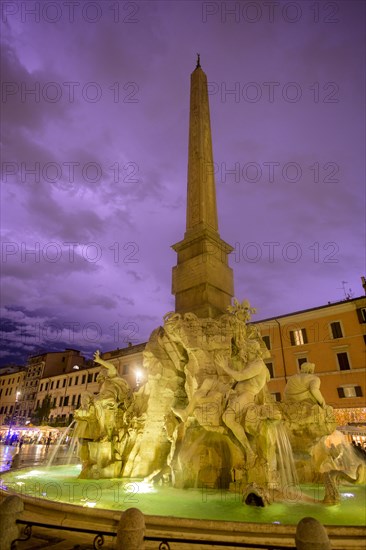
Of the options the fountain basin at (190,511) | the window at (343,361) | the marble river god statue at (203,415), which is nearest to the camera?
the fountain basin at (190,511)

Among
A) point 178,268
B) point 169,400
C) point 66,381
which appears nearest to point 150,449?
point 169,400

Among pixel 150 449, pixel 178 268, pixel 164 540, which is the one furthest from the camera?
pixel 178 268

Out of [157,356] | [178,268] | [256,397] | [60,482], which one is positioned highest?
[178,268]

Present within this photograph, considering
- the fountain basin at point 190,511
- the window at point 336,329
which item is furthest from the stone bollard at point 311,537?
the window at point 336,329

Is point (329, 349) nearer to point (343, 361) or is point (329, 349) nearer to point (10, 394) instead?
point (343, 361)

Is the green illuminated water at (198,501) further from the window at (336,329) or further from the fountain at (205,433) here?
the window at (336,329)

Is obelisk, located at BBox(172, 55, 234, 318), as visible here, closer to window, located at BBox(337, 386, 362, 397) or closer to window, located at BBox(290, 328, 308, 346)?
window, located at BBox(337, 386, 362, 397)

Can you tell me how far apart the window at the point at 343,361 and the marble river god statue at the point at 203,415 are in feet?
54.4

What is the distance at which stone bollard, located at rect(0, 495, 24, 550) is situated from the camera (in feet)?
8.93

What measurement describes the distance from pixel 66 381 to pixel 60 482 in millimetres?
39091

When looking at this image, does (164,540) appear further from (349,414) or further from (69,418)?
(69,418)

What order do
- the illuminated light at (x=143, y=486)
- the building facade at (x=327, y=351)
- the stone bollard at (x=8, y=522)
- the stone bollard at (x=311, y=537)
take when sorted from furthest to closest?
the building facade at (x=327, y=351) → the illuminated light at (x=143, y=486) → the stone bollard at (x=8, y=522) → the stone bollard at (x=311, y=537)

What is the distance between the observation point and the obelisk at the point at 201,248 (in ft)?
27.7

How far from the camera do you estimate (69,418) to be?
Answer: 3759 centimetres
